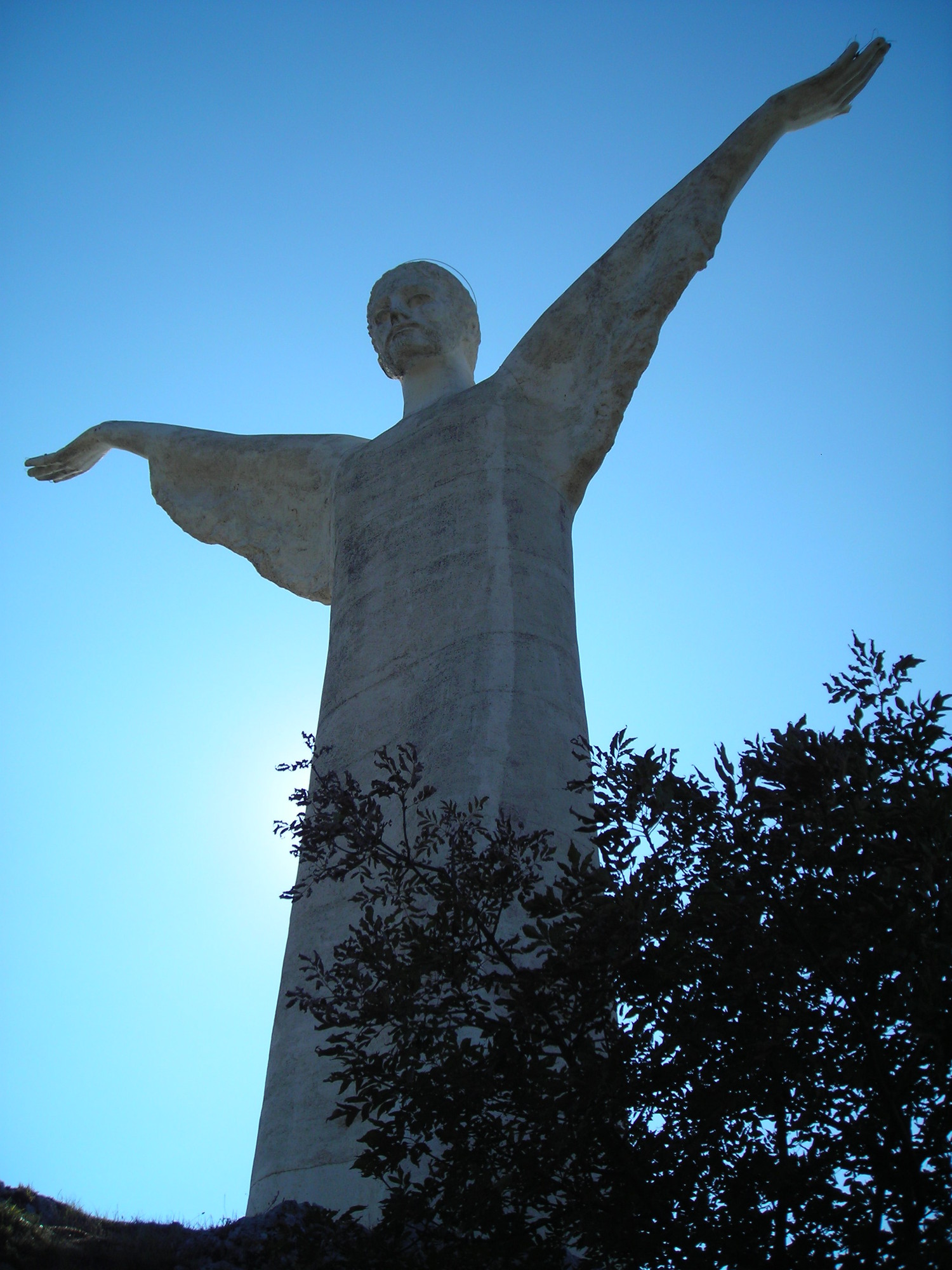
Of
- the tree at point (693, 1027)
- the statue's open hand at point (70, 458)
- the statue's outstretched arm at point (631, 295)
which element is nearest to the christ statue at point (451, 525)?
the statue's outstretched arm at point (631, 295)

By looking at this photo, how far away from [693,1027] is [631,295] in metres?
4.85

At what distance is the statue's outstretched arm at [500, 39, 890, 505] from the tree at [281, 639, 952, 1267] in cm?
380

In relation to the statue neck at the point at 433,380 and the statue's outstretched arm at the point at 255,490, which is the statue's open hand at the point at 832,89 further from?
the statue's outstretched arm at the point at 255,490

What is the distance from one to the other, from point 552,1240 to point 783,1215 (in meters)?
0.55

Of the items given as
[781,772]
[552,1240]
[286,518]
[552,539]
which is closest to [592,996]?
[552,1240]

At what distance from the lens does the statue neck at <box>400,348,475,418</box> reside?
26.8ft

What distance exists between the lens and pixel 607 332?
7.12 meters

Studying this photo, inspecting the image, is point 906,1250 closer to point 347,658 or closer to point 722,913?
point 722,913

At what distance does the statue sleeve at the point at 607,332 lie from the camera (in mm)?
6992

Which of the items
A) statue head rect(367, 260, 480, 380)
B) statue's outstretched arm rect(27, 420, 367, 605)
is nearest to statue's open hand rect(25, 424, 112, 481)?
statue's outstretched arm rect(27, 420, 367, 605)

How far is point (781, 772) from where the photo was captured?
138 inches

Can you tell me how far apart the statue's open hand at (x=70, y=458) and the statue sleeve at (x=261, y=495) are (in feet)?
1.85

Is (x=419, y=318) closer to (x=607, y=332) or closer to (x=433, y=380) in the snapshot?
(x=433, y=380)

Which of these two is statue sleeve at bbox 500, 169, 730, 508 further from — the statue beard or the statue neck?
the statue beard
